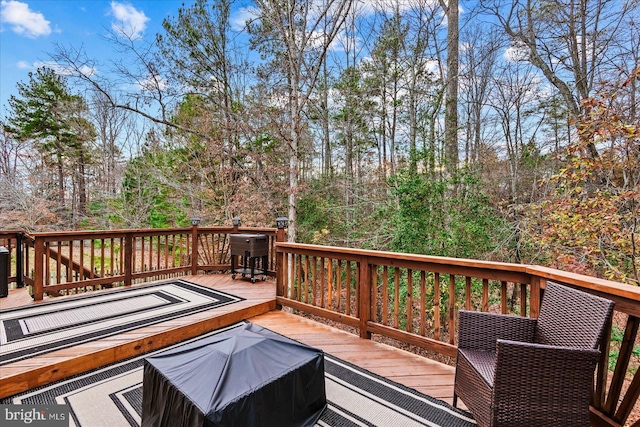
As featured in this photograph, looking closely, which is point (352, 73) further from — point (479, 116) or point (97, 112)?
point (97, 112)

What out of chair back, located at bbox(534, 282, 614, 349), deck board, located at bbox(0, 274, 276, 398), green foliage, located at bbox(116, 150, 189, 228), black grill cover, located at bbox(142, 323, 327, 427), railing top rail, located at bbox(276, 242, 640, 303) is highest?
green foliage, located at bbox(116, 150, 189, 228)

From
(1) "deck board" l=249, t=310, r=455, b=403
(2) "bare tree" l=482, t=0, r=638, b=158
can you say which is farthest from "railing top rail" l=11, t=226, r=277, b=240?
(2) "bare tree" l=482, t=0, r=638, b=158

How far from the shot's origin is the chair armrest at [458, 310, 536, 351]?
6.50 ft

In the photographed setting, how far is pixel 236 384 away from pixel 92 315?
285 centimetres

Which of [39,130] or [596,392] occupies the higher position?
[39,130]

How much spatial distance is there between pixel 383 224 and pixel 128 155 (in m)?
8.93

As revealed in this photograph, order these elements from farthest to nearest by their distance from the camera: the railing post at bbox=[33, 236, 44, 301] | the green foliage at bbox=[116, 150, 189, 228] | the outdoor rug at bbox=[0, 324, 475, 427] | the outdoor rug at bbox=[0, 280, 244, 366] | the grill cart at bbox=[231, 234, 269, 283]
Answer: the green foliage at bbox=[116, 150, 189, 228]
the grill cart at bbox=[231, 234, 269, 283]
the railing post at bbox=[33, 236, 44, 301]
the outdoor rug at bbox=[0, 280, 244, 366]
the outdoor rug at bbox=[0, 324, 475, 427]

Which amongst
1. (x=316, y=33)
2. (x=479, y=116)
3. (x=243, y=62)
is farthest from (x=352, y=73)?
(x=479, y=116)

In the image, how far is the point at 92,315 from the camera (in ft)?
11.4

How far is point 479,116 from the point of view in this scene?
27.6ft

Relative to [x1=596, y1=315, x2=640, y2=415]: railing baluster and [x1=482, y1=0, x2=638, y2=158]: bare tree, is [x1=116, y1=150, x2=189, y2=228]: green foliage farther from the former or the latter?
[x1=596, y1=315, x2=640, y2=415]: railing baluster

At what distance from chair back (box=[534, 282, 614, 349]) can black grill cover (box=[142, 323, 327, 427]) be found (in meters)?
1.40

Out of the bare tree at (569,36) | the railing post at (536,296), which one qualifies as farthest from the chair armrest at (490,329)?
the bare tree at (569,36)

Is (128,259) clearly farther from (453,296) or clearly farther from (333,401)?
(453,296)
